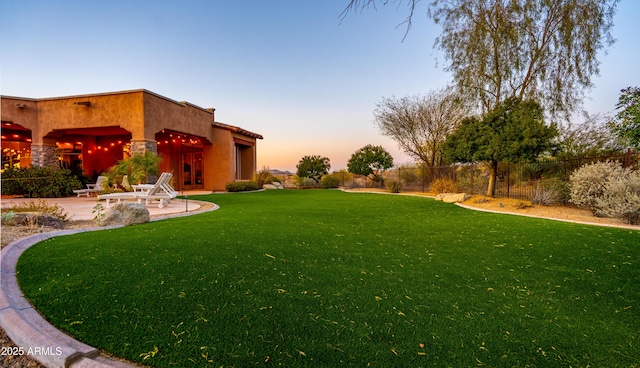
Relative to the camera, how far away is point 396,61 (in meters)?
13.4

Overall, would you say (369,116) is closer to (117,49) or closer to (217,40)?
(217,40)

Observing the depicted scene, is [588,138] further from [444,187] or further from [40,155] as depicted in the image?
[40,155]

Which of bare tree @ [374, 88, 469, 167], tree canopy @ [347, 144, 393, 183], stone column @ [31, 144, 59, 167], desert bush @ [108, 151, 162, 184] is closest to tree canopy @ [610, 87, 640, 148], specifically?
bare tree @ [374, 88, 469, 167]

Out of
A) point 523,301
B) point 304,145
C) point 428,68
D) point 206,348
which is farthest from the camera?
point 304,145

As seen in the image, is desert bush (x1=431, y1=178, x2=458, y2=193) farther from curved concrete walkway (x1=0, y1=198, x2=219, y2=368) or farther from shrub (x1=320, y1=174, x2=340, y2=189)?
curved concrete walkway (x1=0, y1=198, x2=219, y2=368)

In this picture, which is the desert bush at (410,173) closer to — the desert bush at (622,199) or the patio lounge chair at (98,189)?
the desert bush at (622,199)

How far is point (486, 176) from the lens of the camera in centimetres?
1567

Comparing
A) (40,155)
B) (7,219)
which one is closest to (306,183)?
(40,155)

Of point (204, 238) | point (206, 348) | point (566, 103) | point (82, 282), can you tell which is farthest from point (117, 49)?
point (566, 103)

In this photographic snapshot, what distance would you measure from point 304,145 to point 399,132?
885 cm

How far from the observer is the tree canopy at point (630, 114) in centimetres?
765

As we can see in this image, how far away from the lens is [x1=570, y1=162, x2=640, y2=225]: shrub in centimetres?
630

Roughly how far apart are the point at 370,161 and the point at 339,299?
1924 cm

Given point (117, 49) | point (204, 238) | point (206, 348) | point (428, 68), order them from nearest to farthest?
point (206, 348) < point (204, 238) < point (117, 49) < point (428, 68)
